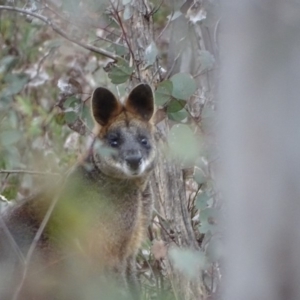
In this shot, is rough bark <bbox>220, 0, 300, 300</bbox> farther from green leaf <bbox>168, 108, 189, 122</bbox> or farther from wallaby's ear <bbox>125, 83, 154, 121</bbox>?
wallaby's ear <bbox>125, 83, 154, 121</bbox>

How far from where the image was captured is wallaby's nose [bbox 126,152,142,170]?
447 cm

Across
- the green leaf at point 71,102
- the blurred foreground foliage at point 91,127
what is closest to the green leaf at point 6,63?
the blurred foreground foliage at point 91,127

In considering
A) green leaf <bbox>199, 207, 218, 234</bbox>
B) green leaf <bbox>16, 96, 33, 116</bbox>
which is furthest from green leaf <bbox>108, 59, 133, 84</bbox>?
green leaf <bbox>16, 96, 33, 116</bbox>

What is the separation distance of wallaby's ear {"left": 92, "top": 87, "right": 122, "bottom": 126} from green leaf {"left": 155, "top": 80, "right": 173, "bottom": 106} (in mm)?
525

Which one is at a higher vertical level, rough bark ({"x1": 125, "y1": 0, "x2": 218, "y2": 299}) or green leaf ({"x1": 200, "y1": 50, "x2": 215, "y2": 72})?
green leaf ({"x1": 200, "y1": 50, "x2": 215, "y2": 72})

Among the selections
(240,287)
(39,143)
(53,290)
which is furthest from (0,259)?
(240,287)

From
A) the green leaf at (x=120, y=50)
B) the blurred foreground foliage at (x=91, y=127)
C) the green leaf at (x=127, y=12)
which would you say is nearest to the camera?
the blurred foreground foliage at (x=91, y=127)

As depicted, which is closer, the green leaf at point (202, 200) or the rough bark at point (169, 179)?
the green leaf at point (202, 200)

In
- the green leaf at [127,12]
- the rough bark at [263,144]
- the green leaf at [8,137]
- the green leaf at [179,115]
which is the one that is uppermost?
the rough bark at [263,144]

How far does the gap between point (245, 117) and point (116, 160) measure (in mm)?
3313

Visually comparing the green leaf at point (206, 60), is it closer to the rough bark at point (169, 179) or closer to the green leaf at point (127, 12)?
the rough bark at point (169, 179)

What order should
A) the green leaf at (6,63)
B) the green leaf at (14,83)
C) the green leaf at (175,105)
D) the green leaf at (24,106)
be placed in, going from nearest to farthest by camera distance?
the green leaf at (175,105) → the green leaf at (14,83) → the green leaf at (6,63) → the green leaf at (24,106)

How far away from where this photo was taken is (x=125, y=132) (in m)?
4.66

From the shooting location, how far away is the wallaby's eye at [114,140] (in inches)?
182
